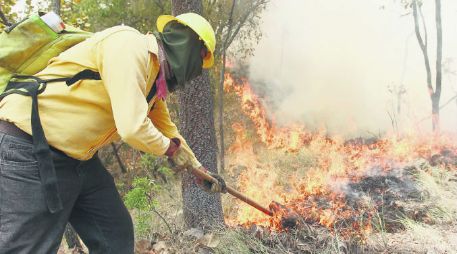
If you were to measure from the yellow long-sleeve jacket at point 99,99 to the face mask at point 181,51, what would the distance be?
5.2 inches

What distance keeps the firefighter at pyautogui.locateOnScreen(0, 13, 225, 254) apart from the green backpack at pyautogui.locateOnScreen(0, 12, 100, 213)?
0.04 feet

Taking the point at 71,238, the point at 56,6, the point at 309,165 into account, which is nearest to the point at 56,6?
the point at 56,6

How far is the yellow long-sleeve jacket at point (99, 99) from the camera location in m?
2.25

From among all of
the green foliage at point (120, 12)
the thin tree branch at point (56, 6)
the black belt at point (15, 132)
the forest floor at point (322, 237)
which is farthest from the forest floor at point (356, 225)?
the green foliage at point (120, 12)

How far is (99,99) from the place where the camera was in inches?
95.0

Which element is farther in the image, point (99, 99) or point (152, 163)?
point (152, 163)

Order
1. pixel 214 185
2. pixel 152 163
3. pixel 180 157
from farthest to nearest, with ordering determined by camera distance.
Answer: pixel 152 163 < pixel 214 185 < pixel 180 157

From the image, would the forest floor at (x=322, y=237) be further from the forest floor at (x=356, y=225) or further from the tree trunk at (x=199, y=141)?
the tree trunk at (x=199, y=141)

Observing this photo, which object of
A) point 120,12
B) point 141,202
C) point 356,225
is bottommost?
point 356,225

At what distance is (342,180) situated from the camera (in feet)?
22.0

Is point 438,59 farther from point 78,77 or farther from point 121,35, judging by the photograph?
point 78,77

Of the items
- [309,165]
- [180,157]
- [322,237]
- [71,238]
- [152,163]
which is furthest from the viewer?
[309,165]

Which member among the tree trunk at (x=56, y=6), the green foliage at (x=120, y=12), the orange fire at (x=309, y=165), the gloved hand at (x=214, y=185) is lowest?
the orange fire at (x=309, y=165)

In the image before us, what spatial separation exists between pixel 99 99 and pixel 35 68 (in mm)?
525
